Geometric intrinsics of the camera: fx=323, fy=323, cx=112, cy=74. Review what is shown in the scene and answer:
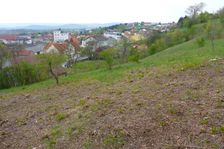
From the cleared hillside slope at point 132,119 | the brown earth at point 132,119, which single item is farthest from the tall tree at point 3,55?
the brown earth at point 132,119

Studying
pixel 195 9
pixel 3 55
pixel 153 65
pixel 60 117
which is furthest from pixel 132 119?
pixel 195 9

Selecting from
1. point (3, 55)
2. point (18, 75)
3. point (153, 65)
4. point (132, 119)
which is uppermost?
point (132, 119)

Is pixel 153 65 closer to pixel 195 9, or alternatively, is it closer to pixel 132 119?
pixel 132 119

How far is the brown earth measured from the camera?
6.05 meters

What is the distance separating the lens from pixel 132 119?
23.1 ft

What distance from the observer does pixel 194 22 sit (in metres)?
48.1

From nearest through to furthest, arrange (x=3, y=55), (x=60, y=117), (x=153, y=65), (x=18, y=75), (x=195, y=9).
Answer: (x=60, y=117) < (x=153, y=65) < (x=18, y=75) < (x=3, y=55) < (x=195, y=9)

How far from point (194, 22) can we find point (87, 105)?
42255 millimetres

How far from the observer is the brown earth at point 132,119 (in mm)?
6055

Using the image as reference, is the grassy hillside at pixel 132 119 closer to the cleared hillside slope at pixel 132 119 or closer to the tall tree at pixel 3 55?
the cleared hillside slope at pixel 132 119

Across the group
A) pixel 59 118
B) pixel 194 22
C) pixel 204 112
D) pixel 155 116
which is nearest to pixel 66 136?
pixel 59 118

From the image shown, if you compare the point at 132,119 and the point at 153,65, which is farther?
the point at 153,65

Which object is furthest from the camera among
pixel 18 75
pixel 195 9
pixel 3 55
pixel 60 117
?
pixel 195 9

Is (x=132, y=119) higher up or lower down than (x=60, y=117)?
higher up
